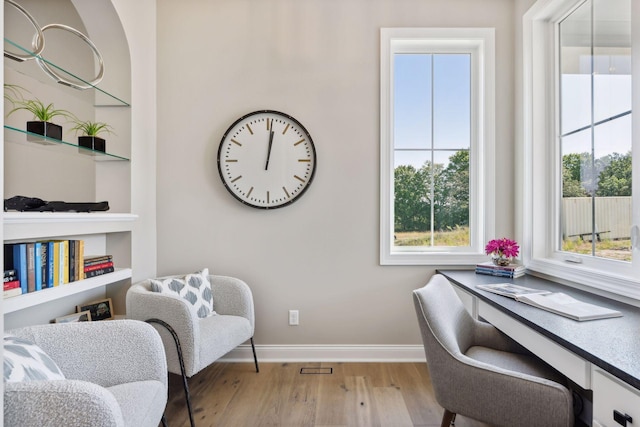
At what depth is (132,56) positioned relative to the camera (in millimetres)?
2408

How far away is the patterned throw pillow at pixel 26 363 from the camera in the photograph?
1.14 metres

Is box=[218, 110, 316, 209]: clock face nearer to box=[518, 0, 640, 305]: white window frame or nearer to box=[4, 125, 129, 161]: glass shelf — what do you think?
box=[4, 125, 129, 161]: glass shelf

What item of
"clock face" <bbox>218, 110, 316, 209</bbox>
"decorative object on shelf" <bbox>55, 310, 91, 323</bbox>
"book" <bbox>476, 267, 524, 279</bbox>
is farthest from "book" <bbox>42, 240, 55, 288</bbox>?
"book" <bbox>476, 267, 524, 279</bbox>

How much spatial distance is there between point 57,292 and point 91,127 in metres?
0.95

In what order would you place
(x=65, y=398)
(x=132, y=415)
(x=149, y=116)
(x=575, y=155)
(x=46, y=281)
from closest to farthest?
(x=65, y=398)
(x=132, y=415)
(x=46, y=281)
(x=575, y=155)
(x=149, y=116)

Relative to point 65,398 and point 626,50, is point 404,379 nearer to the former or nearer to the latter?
point 65,398

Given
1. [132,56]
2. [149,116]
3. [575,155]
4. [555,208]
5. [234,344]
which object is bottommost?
[234,344]

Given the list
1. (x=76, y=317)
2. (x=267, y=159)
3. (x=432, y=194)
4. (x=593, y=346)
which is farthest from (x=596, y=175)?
(x=76, y=317)

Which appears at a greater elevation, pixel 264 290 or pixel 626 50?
pixel 626 50

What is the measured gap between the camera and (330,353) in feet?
8.79

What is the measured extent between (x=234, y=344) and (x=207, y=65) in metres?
1.95

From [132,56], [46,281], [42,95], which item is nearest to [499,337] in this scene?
[46,281]

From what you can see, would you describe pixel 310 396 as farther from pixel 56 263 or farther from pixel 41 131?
pixel 41 131

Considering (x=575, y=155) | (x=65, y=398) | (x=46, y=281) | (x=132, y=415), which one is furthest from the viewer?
(x=575, y=155)
